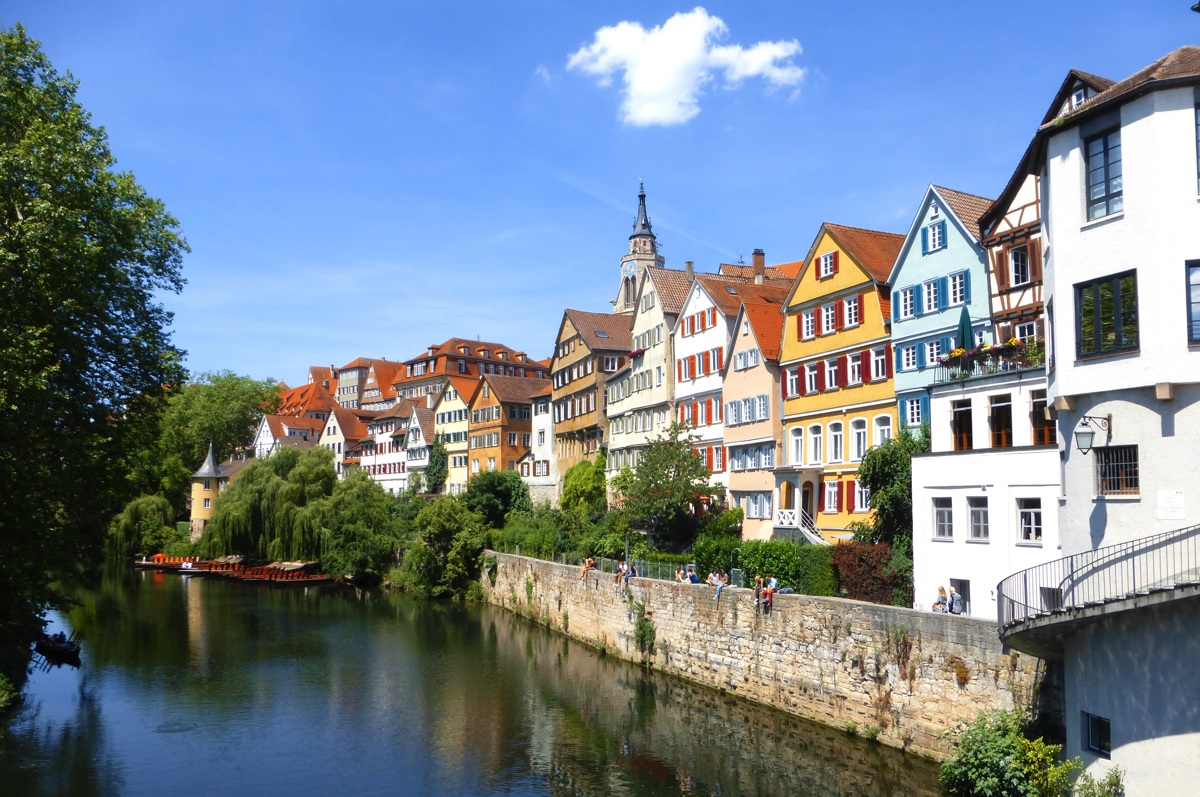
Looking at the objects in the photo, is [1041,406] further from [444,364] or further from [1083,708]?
[444,364]

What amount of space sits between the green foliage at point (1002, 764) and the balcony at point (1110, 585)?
1497 mm

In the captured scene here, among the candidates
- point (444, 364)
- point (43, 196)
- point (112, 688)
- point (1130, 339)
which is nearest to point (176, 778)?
point (112, 688)

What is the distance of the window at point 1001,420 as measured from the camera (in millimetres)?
23188

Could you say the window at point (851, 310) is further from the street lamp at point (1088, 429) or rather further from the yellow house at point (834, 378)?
the street lamp at point (1088, 429)

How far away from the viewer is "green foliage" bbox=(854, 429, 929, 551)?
27016 mm

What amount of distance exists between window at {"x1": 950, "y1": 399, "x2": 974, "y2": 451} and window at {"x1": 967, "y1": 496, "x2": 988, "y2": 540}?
1.51 meters

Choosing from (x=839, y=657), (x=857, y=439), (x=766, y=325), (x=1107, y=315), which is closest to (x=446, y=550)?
(x=766, y=325)

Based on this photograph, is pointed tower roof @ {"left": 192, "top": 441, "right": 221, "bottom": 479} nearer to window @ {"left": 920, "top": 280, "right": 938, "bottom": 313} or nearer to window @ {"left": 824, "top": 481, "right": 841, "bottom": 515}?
window @ {"left": 824, "top": 481, "right": 841, "bottom": 515}

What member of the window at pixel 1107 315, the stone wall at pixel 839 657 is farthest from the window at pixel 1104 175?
the stone wall at pixel 839 657

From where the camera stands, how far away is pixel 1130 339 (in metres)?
14.7

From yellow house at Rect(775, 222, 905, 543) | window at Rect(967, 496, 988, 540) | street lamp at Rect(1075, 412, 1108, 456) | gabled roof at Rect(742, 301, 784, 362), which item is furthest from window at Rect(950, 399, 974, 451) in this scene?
gabled roof at Rect(742, 301, 784, 362)

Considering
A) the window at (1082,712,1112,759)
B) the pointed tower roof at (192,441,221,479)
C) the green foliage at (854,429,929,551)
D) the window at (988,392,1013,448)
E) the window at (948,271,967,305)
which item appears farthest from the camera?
the pointed tower roof at (192,441,221,479)

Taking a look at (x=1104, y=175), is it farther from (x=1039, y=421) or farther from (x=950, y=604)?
(x=950, y=604)

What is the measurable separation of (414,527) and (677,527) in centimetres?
2314
